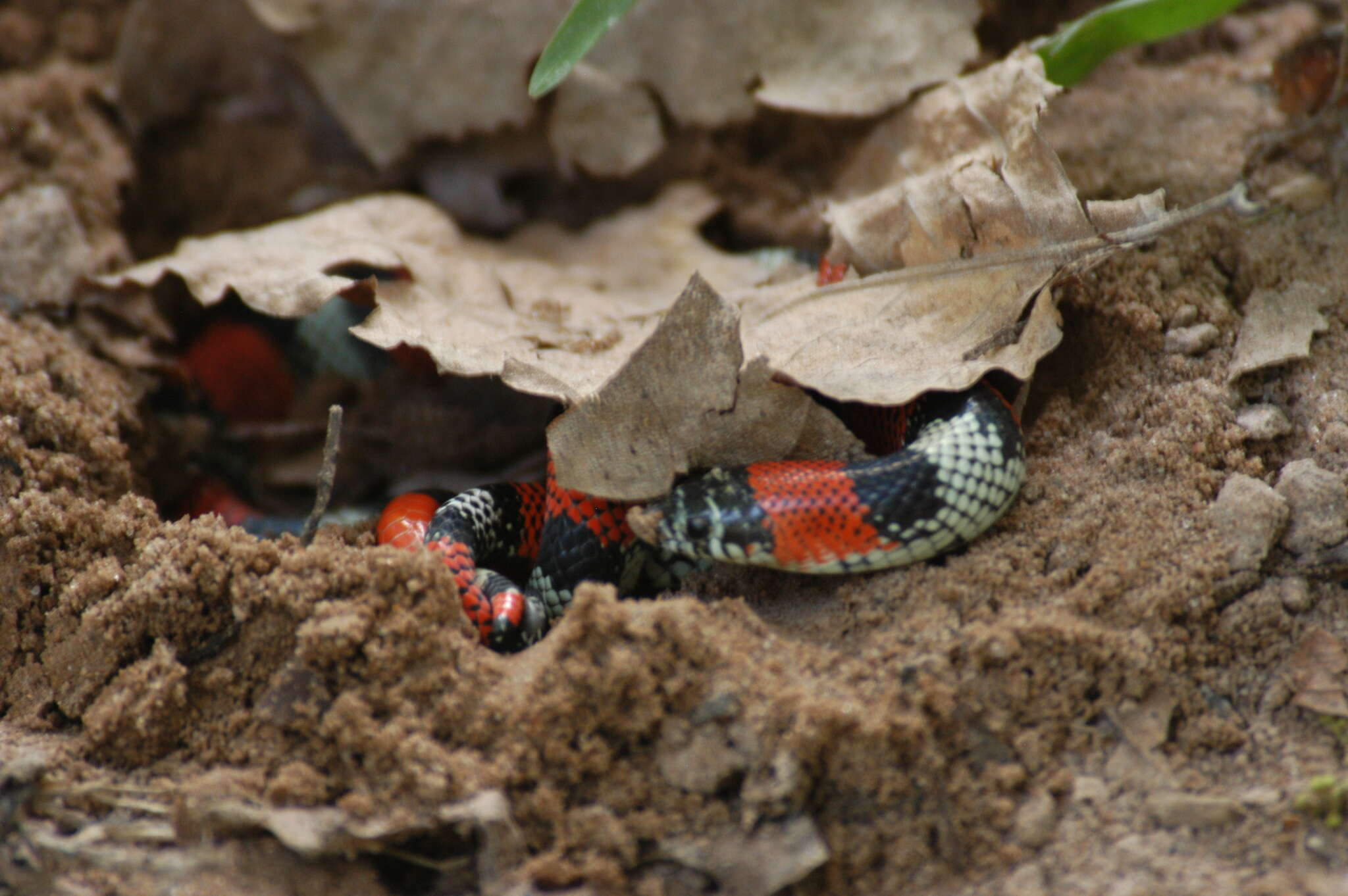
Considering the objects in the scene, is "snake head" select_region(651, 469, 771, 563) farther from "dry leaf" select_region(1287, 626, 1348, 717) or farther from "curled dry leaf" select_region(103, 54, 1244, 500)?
"dry leaf" select_region(1287, 626, 1348, 717)

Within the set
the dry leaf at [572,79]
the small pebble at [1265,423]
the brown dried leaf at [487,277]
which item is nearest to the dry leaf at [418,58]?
the dry leaf at [572,79]

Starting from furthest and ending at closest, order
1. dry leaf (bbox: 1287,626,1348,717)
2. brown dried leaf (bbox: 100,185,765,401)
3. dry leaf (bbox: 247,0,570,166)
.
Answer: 1. dry leaf (bbox: 247,0,570,166)
2. brown dried leaf (bbox: 100,185,765,401)
3. dry leaf (bbox: 1287,626,1348,717)

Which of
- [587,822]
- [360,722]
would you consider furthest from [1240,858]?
[360,722]

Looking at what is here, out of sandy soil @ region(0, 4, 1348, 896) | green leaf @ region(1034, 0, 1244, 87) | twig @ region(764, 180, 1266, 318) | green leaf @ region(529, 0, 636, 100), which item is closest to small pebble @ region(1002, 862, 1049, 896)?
sandy soil @ region(0, 4, 1348, 896)

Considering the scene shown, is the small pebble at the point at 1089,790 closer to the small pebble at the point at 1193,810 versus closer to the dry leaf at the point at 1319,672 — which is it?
the small pebble at the point at 1193,810

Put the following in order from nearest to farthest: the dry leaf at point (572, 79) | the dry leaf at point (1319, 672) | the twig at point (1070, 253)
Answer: the dry leaf at point (1319, 672) → the twig at point (1070, 253) → the dry leaf at point (572, 79)

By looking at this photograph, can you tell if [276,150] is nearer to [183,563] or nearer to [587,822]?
[183,563]
